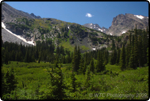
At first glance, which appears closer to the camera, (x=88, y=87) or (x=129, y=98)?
(x=129, y=98)

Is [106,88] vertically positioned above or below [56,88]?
below

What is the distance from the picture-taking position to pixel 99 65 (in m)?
41.4

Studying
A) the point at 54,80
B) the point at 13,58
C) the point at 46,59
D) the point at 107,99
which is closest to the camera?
the point at 107,99

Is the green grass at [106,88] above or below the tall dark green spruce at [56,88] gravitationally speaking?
below

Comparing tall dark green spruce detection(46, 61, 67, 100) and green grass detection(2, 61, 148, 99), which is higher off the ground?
tall dark green spruce detection(46, 61, 67, 100)

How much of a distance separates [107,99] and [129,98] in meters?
2.19

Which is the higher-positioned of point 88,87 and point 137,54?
point 137,54

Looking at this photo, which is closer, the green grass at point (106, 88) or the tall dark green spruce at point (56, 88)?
the tall dark green spruce at point (56, 88)

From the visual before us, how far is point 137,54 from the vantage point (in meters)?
41.0

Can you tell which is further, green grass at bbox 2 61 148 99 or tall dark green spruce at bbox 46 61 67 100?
green grass at bbox 2 61 148 99

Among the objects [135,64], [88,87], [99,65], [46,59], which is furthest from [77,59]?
[46,59]

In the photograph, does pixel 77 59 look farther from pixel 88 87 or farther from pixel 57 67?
pixel 57 67

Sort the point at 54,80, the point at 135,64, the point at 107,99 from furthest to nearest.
A: the point at 135,64 < the point at 54,80 < the point at 107,99

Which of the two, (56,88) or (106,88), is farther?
(106,88)
